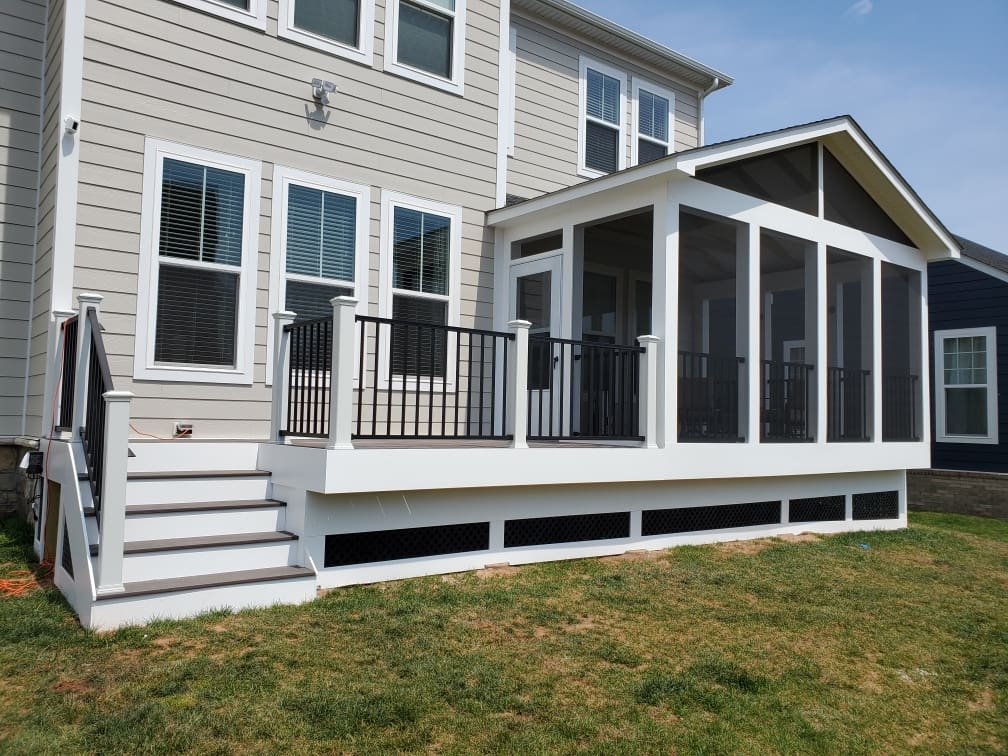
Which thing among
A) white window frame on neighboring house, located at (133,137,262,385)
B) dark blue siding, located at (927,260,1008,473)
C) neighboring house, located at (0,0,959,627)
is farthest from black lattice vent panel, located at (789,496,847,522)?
white window frame on neighboring house, located at (133,137,262,385)

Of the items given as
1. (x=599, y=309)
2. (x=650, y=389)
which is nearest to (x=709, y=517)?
(x=650, y=389)

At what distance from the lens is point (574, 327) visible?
24.2 ft

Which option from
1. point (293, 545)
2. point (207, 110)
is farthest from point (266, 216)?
point (293, 545)

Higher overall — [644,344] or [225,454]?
[644,344]

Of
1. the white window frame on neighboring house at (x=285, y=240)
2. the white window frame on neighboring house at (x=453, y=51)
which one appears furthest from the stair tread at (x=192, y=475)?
the white window frame on neighboring house at (x=453, y=51)

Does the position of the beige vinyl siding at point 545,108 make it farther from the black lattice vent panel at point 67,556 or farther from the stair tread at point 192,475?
the black lattice vent panel at point 67,556

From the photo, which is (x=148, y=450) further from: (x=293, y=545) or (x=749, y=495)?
(x=749, y=495)

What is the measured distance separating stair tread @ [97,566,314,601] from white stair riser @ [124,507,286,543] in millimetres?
384

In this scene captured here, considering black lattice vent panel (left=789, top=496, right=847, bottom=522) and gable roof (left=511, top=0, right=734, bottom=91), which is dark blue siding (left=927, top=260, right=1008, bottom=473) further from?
gable roof (left=511, top=0, right=734, bottom=91)

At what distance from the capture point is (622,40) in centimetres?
1008

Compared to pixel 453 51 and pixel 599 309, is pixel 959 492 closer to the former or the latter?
pixel 599 309

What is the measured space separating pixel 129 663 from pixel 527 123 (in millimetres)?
7516

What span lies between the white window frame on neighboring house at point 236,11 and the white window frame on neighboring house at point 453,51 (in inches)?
47.2

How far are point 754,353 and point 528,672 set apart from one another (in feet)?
15.2
